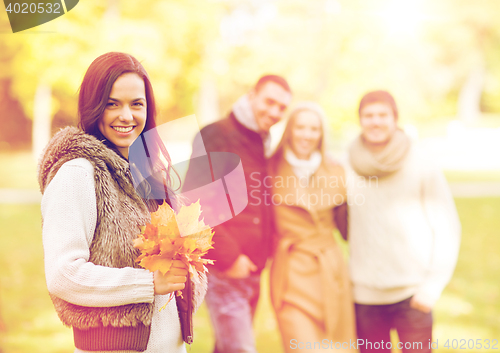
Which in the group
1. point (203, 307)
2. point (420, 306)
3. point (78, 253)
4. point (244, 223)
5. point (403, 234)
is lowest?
point (203, 307)

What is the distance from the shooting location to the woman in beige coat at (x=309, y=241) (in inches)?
86.9

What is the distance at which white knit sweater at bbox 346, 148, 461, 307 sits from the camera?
213cm

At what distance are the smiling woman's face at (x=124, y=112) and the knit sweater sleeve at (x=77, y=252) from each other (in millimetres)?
135

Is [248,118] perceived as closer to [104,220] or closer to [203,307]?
[104,220]

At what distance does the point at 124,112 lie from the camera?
3.91ft

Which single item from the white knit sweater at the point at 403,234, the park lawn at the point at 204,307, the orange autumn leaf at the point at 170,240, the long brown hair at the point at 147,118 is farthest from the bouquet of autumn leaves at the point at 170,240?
the park lawn at the point at 204,307

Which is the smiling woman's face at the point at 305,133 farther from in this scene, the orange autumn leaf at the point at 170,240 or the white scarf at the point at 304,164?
the orange autumn leaf at the point at 170,240

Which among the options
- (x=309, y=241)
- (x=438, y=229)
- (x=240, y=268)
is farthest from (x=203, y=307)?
(x=438, y=229)

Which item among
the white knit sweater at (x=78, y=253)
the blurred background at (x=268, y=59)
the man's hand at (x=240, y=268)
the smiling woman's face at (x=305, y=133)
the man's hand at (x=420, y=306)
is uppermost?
the blurred background at (x=268, y=59)

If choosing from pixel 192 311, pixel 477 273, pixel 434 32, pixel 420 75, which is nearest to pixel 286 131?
pixel 192 311

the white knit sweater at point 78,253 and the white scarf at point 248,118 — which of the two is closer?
the white knit sweater at point 78,253

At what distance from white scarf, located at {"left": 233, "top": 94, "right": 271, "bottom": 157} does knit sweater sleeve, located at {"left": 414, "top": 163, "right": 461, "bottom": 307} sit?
2.90 ft

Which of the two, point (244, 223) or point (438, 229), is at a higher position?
point (244, 223)

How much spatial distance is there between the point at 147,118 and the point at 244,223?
1.10 meters
